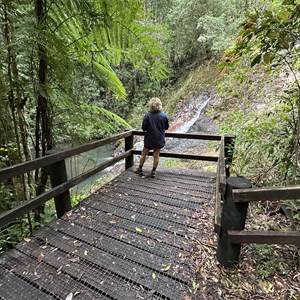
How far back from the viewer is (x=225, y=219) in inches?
80.7

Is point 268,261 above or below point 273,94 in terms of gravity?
below

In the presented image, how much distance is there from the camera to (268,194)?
5.82ft

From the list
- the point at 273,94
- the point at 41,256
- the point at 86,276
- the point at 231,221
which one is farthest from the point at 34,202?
the point at 273,94

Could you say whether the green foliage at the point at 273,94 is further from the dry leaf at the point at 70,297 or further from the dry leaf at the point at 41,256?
the dry leaf at the point at 41,256

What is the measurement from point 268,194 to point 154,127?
2700mm

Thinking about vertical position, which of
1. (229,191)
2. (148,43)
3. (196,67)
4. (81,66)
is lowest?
Result: (229,191)

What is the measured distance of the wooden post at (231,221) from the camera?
1.95m

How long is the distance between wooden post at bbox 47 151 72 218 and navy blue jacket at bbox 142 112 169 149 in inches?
71.5

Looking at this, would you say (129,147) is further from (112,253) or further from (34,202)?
(112,253)

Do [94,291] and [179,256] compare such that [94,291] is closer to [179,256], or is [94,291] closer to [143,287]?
[143,287]

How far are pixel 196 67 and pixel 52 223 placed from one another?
14.3 meters

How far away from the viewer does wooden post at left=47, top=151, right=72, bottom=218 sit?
2.84 m

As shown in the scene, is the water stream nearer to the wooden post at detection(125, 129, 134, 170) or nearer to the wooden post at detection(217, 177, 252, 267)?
the wooden post at detection(125, 129, 134, 170)

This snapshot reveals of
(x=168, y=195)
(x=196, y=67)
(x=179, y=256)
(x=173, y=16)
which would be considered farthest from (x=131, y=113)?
(x=179, y=256)
